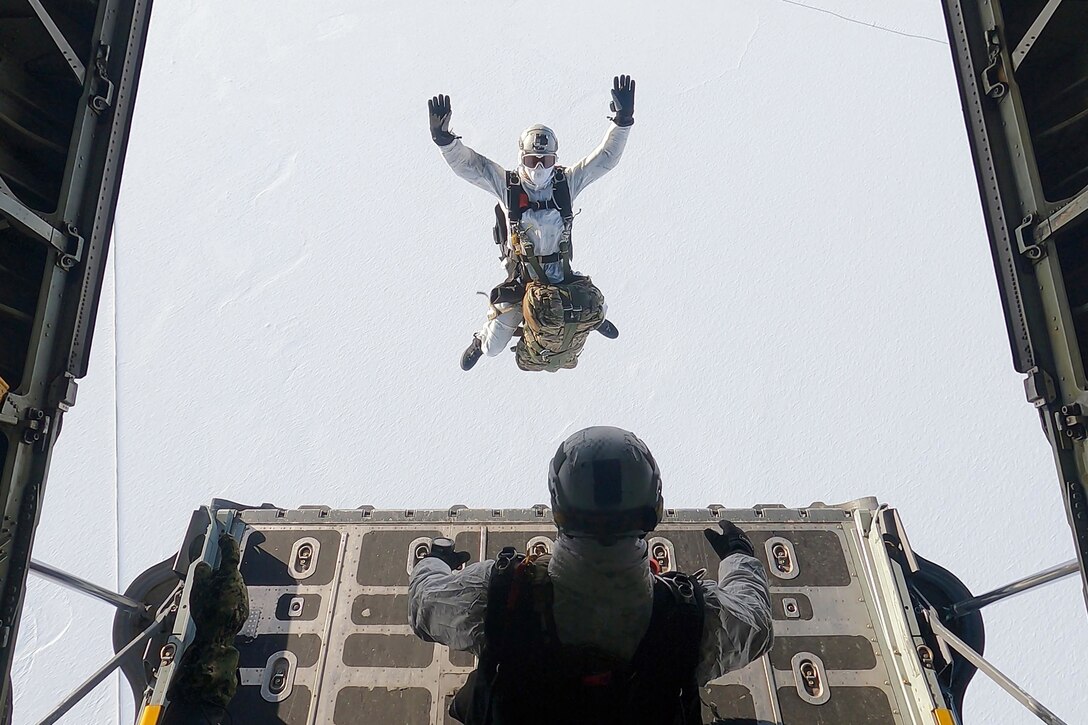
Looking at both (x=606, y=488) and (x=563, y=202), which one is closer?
(x=606, y=488)

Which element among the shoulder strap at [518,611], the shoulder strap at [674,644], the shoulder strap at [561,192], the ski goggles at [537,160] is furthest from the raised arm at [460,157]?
the shoulder strap at [674,644]

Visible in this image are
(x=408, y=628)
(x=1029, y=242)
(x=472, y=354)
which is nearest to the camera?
(x=1029, y=242)

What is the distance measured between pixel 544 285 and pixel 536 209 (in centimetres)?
87

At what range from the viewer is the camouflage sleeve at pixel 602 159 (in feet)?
25.1

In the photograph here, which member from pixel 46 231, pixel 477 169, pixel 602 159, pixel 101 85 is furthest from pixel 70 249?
pixel 602 159

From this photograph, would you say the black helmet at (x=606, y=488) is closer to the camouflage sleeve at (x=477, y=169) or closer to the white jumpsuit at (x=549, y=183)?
the white jumpsuit at (x=549, y=183)

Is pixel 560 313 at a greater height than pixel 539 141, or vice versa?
pixel 539 141

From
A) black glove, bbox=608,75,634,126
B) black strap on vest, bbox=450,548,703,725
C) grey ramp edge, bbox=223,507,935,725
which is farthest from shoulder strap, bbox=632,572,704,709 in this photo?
black glove, bbox=608,75,634,126

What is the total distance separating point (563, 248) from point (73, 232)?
15.2ft

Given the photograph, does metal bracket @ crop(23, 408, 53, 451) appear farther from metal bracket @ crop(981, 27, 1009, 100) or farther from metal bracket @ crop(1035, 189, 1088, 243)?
metal bracket @ crop(981, 27, 1009, 100)

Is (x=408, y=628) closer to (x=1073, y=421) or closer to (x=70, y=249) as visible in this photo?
(x=70, y=249)

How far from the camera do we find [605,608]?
9.69 ft

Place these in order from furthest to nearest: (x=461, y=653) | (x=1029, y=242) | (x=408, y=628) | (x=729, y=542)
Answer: (x=408, y=628)
(x=461, y=653)
(x=1029, y=242)
(x=729, y=542)

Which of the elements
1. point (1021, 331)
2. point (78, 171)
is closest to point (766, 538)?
point (1021, 331)
